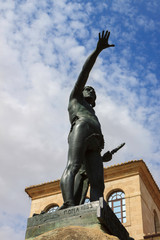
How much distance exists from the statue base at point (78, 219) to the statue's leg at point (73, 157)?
0.94 feet

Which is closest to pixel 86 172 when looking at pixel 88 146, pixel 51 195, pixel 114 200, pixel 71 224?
pixel 88 146

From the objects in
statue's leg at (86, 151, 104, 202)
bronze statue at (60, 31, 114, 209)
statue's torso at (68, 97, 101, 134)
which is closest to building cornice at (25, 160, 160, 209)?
bronze statue at (60, 31, 114, 209)

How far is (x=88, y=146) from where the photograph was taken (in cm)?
572

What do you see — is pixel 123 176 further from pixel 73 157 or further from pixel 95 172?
pixel 73 157

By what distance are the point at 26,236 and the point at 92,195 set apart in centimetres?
118

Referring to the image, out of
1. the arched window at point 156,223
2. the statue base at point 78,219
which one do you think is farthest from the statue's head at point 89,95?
the arched window at point 156,223

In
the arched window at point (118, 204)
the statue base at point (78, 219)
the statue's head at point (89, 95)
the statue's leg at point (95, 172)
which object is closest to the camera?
the statue base at point (78, 219)

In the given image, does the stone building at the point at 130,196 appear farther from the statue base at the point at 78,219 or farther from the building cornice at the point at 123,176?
the statue base at the point at 78,219

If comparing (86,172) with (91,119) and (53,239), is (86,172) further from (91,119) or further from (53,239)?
(53,239)

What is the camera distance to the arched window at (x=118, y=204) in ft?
79.4

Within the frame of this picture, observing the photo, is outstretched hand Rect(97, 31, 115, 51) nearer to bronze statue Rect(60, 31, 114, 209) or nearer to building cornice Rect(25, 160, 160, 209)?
bronze statue Rect(60, 31, 114, 209)

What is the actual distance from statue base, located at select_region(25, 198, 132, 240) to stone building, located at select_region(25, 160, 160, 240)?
63.5 ft

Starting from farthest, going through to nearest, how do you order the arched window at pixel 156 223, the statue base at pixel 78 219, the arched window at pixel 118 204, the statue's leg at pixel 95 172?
the arched window at pixel 156 223 < the arched window at pixel 118 204 < the statue's leg at pixel 95 172 < the statue base at pixel 78 219

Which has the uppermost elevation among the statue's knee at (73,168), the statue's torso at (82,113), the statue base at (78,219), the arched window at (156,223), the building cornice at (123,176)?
the building cornice at (123,176)
